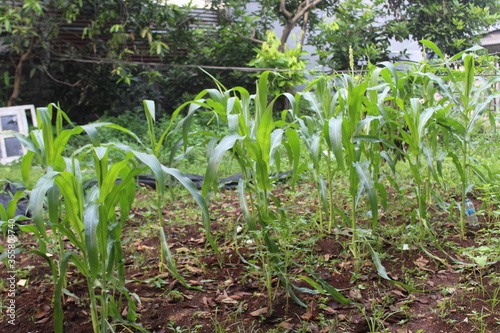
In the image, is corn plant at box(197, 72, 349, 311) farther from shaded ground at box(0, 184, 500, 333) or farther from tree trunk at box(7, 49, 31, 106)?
tree trunk at box(7, 49, 31, 106)

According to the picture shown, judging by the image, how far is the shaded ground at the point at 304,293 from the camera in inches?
68.9

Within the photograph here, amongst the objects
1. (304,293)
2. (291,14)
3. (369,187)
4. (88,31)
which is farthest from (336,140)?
(291,14)

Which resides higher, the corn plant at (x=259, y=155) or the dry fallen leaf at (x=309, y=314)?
the corn plant at (x=259, y=155)

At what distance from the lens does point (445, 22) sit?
777 centimetres

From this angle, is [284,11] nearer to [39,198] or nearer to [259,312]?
[259,312]

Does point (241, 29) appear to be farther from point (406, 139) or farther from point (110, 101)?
point (406, 139)

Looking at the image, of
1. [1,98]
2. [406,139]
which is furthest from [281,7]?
[406,139]

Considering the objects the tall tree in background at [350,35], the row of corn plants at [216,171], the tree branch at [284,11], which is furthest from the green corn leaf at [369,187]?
the tree branch at [284,11]

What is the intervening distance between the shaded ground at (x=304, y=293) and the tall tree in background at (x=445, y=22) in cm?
586

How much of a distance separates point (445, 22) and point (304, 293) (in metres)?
7.15

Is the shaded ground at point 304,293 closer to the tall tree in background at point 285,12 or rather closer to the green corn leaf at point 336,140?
the green corn leaf at point 336,140

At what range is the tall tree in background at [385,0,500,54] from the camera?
7543 millimetres

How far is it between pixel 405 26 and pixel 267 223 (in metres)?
6.59

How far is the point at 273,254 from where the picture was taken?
1.80 m
